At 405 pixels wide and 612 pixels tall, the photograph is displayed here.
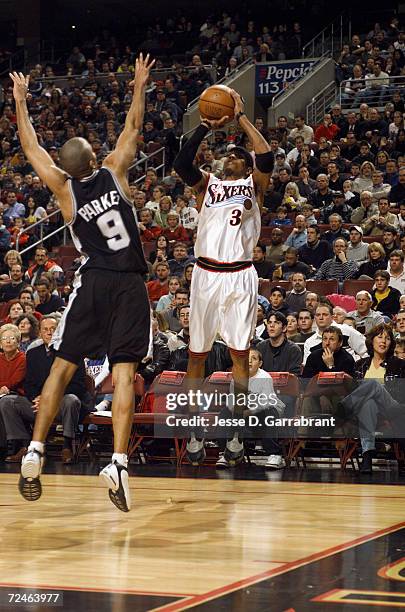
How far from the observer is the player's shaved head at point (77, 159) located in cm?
578

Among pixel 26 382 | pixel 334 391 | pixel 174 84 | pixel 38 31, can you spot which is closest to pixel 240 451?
pixel 334 391

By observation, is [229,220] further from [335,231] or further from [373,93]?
[373,93]

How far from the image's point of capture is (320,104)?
19734mm

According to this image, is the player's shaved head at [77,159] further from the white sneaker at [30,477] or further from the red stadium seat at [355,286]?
the red stadium seat at [355,286]

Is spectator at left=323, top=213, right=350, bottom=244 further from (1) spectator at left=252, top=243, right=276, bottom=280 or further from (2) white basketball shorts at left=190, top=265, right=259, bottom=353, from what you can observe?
(2) white basketball shorts at left=190, top=265, right=259, bottom=353

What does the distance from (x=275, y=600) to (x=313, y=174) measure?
1232 centimetres

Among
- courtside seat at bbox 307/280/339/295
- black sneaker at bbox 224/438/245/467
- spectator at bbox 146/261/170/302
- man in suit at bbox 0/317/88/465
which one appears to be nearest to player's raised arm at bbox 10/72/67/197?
black sneaker at bbox 224/438/245/467

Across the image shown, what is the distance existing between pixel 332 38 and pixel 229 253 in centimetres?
1589

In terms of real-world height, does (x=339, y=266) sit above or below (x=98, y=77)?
below

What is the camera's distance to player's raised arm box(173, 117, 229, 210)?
23.2 ft

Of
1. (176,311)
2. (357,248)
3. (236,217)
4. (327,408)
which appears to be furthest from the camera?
(357,248)

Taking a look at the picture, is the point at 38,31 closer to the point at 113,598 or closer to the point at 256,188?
the point at 256,188

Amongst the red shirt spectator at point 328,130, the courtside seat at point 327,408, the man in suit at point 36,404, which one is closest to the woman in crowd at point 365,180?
the red shirt spectator at point 328,130

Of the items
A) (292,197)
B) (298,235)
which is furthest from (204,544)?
(292,197)
